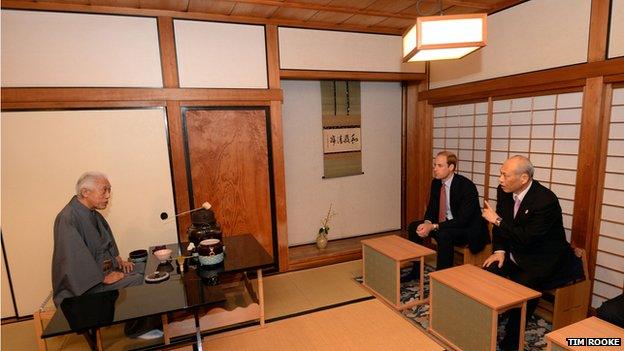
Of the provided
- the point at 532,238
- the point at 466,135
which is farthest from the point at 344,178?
the point at 532,238

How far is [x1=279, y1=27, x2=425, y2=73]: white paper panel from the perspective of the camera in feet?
12.1

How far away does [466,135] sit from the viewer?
3.99 m

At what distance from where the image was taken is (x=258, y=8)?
3.25 m

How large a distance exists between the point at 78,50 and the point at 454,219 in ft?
12.5

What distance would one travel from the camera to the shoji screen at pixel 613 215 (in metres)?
2.56

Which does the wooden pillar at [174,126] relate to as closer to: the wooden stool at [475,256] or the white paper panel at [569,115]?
the wooden stool at [475,256]

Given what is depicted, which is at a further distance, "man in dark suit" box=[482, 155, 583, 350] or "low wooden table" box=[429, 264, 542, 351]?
"man in dark suit" box=[482, 155, 583, 350]

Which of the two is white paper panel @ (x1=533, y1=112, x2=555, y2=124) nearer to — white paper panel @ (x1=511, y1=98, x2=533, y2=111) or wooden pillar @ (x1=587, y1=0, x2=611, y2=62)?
white paper panel @ (x1=511, y1=98, x2=533, y2=111)

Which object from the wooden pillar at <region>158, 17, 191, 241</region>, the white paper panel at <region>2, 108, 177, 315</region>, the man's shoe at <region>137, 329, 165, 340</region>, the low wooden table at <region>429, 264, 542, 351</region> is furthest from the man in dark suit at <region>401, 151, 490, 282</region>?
the white paper panel at <region>2, 108, 177, 315</region>

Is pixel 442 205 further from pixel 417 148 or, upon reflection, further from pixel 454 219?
pixel 417 148

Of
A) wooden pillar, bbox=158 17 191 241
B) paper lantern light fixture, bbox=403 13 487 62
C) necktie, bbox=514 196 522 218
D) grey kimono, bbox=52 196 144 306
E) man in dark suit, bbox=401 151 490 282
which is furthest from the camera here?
man in dark suit, bbox=401 151 490 282

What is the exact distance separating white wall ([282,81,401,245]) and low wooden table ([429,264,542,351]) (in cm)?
228

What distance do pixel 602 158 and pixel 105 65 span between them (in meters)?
4.25

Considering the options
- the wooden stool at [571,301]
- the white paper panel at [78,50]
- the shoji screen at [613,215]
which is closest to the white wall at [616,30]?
the shoji screen at [613,215]
